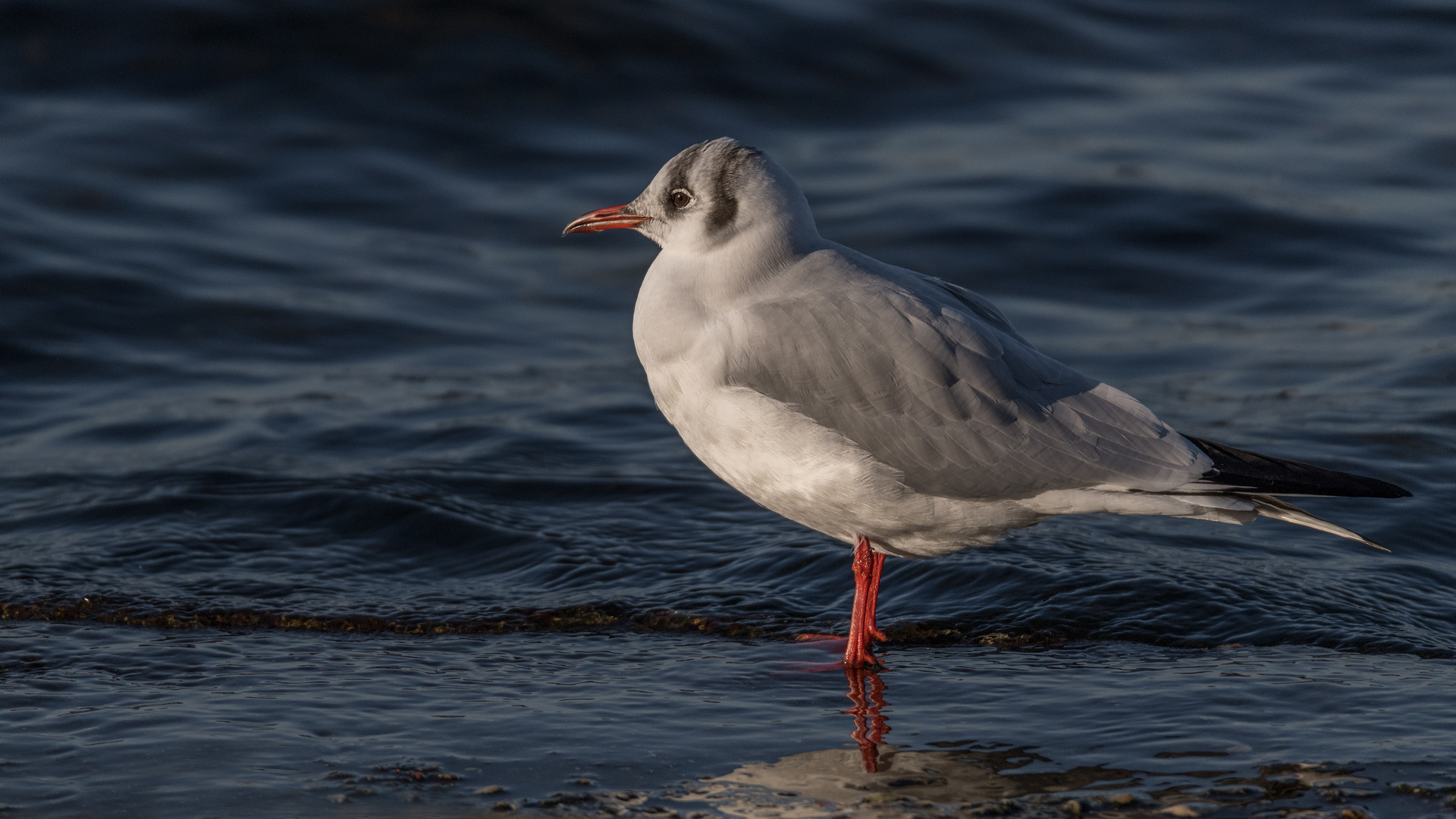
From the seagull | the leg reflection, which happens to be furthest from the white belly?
the leg reflection

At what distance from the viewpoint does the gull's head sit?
16.4 ft

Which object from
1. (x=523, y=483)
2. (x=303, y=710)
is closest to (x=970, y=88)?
(x=523, y=483)

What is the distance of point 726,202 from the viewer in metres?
5.03

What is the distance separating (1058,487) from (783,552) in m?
1.67

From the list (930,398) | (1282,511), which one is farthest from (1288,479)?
(930,398)

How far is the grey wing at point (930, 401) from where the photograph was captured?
4.72m

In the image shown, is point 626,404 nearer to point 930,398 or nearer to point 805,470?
point 805,470

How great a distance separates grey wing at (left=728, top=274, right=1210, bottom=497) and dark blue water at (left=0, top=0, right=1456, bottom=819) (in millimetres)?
654

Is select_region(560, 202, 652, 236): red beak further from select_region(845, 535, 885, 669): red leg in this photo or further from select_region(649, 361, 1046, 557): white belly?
select_region(845, 535, 885, 669): red leg

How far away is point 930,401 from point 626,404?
158 inches

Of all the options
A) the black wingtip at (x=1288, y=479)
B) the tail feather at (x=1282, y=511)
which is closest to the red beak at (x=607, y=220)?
the black wingtip at (x=1288, y=479)

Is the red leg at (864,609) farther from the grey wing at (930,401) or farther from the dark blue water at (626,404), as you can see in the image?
the grey wing at (930,401)

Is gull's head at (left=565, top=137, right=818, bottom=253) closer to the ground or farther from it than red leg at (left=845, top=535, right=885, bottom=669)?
farther from it

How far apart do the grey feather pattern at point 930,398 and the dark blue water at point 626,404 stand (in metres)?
0.65
